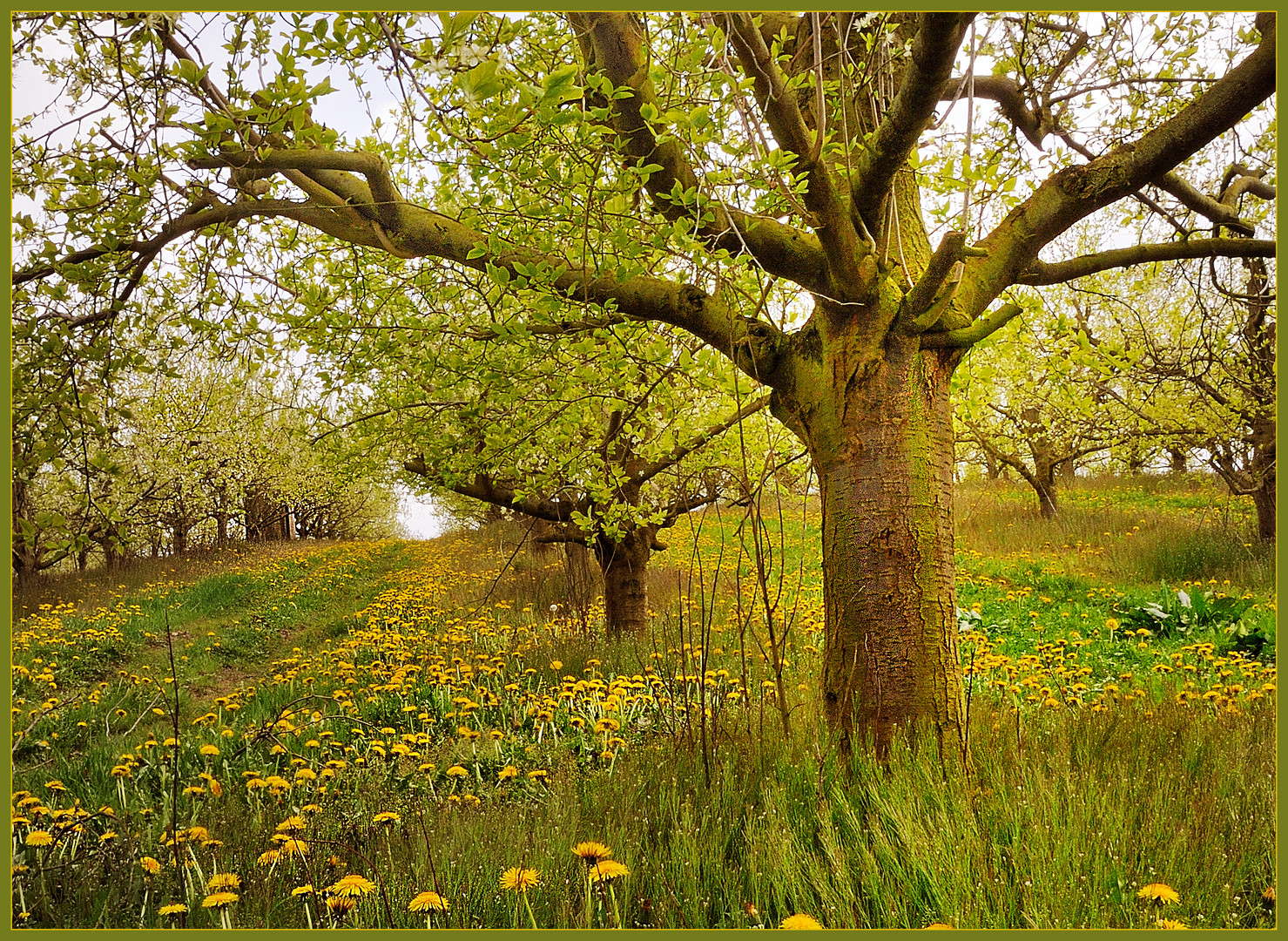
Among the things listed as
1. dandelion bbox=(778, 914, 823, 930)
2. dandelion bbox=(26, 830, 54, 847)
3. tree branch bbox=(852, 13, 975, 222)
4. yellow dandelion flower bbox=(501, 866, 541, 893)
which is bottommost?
yellow dandelion flower bbox=(501, 866, 541, 893)

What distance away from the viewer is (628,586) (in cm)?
852

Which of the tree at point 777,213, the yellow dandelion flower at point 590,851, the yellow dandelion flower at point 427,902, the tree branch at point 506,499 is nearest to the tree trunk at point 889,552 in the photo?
the tree at point 777,213

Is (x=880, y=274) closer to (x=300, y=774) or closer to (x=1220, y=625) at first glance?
(x=300, y=774)

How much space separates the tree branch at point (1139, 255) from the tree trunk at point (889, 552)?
0.91 m

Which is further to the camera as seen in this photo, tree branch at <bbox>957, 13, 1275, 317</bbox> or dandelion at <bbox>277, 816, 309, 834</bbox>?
tree branch at <bbox>957, 13, 1275, 317</bbox>

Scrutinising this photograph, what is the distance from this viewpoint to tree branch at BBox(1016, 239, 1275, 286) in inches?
146

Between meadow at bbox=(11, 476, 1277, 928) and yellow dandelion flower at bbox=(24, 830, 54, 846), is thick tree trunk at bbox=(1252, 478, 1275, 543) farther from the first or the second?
yellow dandelion flower at bbox=(24, 830, 54, 846)

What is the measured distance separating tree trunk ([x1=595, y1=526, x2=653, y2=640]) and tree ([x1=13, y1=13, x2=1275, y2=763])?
4.91m

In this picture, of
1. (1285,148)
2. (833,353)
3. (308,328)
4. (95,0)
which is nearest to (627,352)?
(833,353)

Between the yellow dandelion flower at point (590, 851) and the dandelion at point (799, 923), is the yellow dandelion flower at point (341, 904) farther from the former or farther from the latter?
the dandelion at point (799, 923)

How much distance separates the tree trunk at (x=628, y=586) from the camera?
8.43 m

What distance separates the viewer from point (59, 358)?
2.85 m

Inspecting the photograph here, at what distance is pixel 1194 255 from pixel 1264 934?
3377mm

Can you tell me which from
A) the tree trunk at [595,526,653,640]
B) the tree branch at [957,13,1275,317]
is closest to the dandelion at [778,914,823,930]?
the tree branch at [957,13,1275,317]
